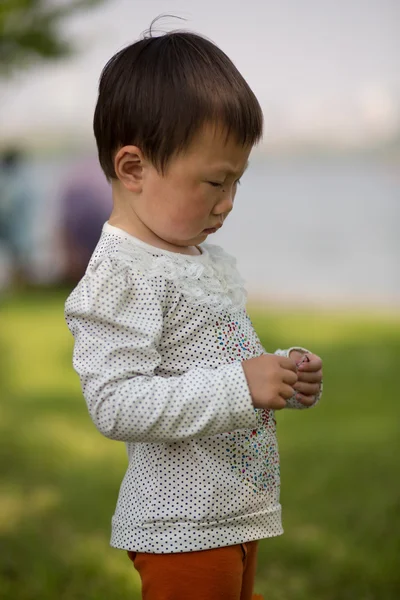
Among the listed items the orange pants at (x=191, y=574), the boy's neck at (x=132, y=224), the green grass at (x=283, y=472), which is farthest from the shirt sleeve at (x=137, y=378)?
the green grass at (x=283, y=472)

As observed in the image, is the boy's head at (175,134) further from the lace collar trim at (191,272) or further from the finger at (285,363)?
the finger at (285,363)

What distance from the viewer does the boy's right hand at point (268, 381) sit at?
4.81 feet

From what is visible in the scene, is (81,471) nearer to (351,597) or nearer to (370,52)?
(351,597)

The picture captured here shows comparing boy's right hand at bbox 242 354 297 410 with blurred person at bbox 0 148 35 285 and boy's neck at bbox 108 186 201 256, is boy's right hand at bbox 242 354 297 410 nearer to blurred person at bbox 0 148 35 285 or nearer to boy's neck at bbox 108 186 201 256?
boy's neck at bbox 108 186 201 256

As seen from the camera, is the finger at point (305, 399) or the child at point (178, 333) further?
the finger at point (305, 399)

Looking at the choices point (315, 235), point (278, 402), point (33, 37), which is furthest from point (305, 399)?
point (315, 235)

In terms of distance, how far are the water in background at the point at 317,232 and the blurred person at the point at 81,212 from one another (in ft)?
2.85

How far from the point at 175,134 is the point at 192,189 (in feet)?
0.32

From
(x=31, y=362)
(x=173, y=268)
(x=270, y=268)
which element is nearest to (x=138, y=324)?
(x=173, y=268)

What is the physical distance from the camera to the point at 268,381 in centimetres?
147

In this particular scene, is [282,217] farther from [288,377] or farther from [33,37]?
[288,377]

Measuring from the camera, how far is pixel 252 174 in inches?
256

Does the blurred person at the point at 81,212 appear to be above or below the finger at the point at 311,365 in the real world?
below

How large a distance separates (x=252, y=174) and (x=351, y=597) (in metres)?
4.13
